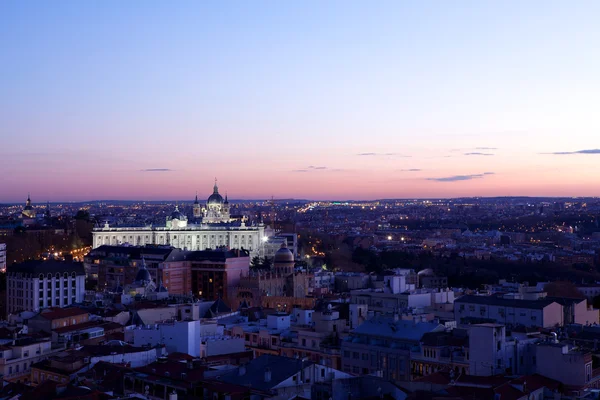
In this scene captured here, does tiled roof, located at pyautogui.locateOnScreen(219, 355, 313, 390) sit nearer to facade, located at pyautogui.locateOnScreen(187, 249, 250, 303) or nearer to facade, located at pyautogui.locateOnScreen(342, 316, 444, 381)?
facade, located at pyautogui.locateOnScreen(342, 316, 444, 381)

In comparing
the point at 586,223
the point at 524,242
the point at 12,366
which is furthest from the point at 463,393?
the point at 586,223

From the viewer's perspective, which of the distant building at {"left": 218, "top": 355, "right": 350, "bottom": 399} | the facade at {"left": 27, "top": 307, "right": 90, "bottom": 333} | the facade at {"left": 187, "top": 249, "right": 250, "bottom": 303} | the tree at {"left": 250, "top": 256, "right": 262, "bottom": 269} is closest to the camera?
the distant building at {"left": 218, "top": 355, "right": 350, "bottom": 399}

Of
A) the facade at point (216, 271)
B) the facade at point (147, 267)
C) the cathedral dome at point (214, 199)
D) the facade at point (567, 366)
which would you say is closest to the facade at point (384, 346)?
the facade at point (567, 366)

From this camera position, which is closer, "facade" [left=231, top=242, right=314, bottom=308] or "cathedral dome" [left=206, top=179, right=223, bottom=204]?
"facade" [left=231, top=242, right=314, bottom=308]

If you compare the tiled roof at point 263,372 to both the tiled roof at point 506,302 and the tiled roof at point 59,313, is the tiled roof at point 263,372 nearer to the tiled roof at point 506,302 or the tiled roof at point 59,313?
the tiled roof at point 506,302

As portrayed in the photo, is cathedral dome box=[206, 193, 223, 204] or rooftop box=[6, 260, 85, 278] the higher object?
cathedral dome box=[206, 193, 223, 204]

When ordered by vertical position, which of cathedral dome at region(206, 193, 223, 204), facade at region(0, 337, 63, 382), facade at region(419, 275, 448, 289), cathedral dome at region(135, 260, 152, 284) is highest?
cathedral dome at region(206, 193, 223, 204)

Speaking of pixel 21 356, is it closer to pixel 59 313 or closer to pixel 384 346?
pixel 59 313

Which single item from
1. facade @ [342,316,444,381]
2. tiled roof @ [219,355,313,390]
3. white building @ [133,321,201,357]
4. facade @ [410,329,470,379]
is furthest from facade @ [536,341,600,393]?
white building @ [133,321,201,357]

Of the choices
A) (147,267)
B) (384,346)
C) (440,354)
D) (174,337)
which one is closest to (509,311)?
Result: (384,346)
